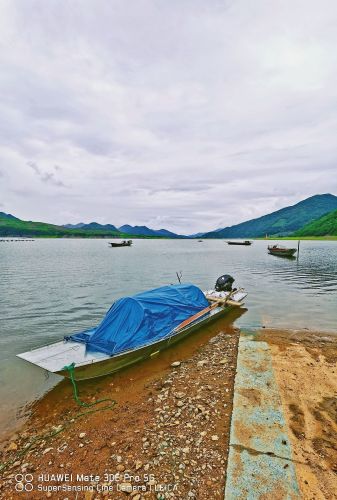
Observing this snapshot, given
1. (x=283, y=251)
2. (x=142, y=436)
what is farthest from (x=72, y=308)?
(x=283, y=251)

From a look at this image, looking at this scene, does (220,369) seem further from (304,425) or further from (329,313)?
(329,313)

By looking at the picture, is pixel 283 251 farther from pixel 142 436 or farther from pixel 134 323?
pixel 142 436

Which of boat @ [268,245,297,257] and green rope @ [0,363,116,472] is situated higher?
boat @ [268,245,297,257]

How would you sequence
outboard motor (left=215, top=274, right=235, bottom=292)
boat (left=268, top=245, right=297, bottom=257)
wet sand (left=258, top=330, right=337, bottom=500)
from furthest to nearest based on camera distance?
boat (left=268, top=245, right=297, bottom=257) → outboard motor (left=215, top=274, right=235, bottom=292) → wet sand (left=258, top=330, right=337, bottom=500)

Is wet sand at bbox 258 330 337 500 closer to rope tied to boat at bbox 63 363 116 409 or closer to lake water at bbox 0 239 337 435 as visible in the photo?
lake water at bbox 0 239 337 435

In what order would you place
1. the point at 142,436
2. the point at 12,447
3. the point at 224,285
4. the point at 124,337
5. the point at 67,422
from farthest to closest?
the point at 224,285, the point at 124,337, the point at 67,422, the point at 12,447, the point at 142,436

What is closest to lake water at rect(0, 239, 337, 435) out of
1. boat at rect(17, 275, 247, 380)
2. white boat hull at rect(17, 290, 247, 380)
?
white boat hull at rect(17, 290, 247, 380)

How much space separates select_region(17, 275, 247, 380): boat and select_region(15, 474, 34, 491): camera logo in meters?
4.04

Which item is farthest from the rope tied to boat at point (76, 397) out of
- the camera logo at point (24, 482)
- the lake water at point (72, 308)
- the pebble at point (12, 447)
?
the camera logo at point (24, 482)

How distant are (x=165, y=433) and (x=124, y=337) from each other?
569cm

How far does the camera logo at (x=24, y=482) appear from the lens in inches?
264

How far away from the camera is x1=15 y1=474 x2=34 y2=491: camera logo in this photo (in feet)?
22.0

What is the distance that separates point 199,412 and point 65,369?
229 inches

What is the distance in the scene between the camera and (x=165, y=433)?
7957mm
